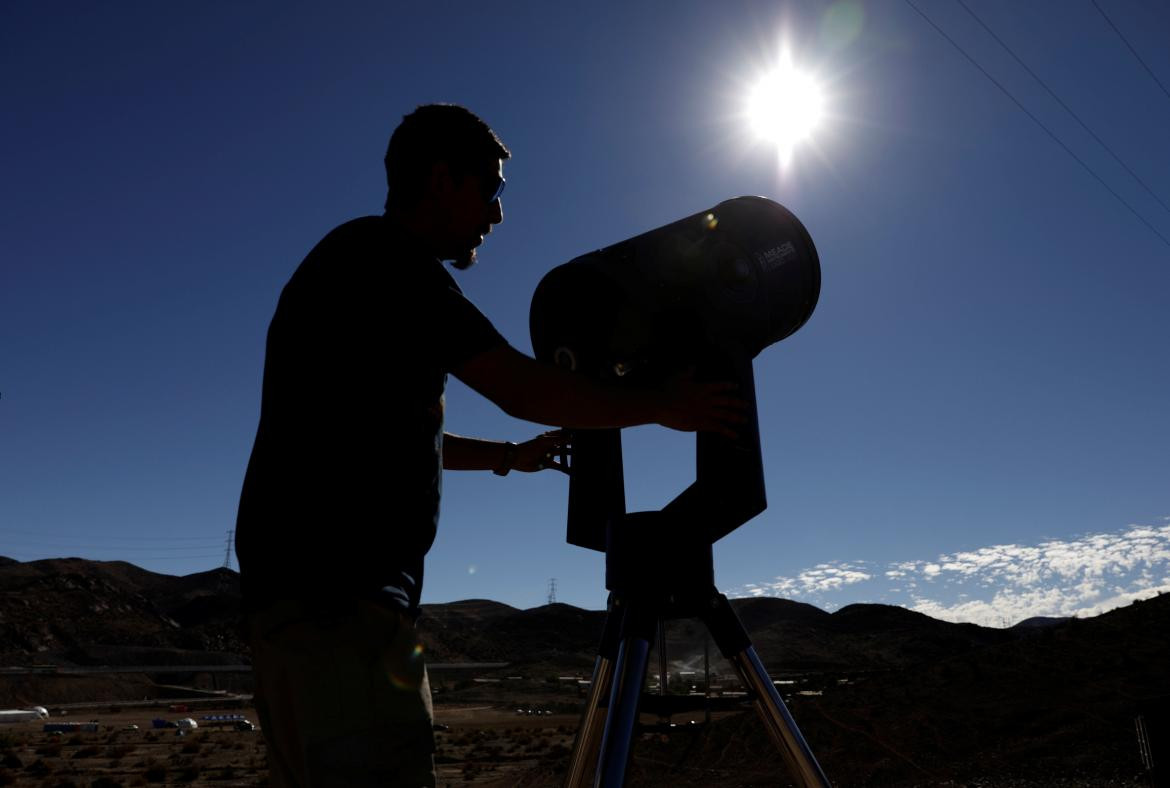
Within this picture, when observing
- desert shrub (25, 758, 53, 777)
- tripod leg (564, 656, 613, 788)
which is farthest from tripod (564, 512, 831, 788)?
desert shrub (25, 758, 53, 777)

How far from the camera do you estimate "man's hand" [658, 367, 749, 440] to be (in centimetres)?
234

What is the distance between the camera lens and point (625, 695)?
2.33 m

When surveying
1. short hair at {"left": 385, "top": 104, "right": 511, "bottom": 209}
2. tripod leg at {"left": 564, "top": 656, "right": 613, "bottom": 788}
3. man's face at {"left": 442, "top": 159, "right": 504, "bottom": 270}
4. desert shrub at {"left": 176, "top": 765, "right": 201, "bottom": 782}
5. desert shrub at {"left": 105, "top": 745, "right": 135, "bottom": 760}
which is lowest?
desert shrub at {"left": 176, "top": 765, "right": 201, "bottom": 782}

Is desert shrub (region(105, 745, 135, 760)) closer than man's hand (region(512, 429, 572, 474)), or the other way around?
man's hand (region(512, 429, 572, 474))

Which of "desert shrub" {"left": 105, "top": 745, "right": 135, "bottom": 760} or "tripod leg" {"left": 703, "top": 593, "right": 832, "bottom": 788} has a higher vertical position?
"tripod leg" {"left": 703, "top": 593, "right": 832, "bottom": 788}

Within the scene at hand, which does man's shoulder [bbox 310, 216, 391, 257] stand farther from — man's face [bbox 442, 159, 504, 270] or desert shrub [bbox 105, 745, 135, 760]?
desert shrub [bbox 105, 745, 135, 760]

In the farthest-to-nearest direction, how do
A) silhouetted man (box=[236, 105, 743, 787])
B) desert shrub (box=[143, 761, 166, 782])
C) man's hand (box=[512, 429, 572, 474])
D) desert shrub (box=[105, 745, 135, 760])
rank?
desert shrub (box=[105, 745, 135, 760]) → desert shrub (box=[143, 761, 166, 782]) → man's hand (box=[512, 429, 572, 474]) → silhouetted man (box=[236, 105, 743, 787])

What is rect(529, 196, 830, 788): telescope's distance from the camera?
2465 mm

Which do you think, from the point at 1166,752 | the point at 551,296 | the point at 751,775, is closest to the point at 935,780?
the point at 751,775

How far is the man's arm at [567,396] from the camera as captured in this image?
83.1 inches

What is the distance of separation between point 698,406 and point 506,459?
96cm

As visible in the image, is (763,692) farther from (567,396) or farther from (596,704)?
(567,396)

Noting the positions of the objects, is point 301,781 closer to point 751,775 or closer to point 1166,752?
point 1166,752

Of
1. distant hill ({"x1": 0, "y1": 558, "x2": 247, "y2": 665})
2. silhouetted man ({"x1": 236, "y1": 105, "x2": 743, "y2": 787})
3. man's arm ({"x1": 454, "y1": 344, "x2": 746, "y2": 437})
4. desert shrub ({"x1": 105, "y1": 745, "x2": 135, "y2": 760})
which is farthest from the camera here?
distant hill ({"x1": 0, "y1": 558, "x2": 247, "y2": 665})
